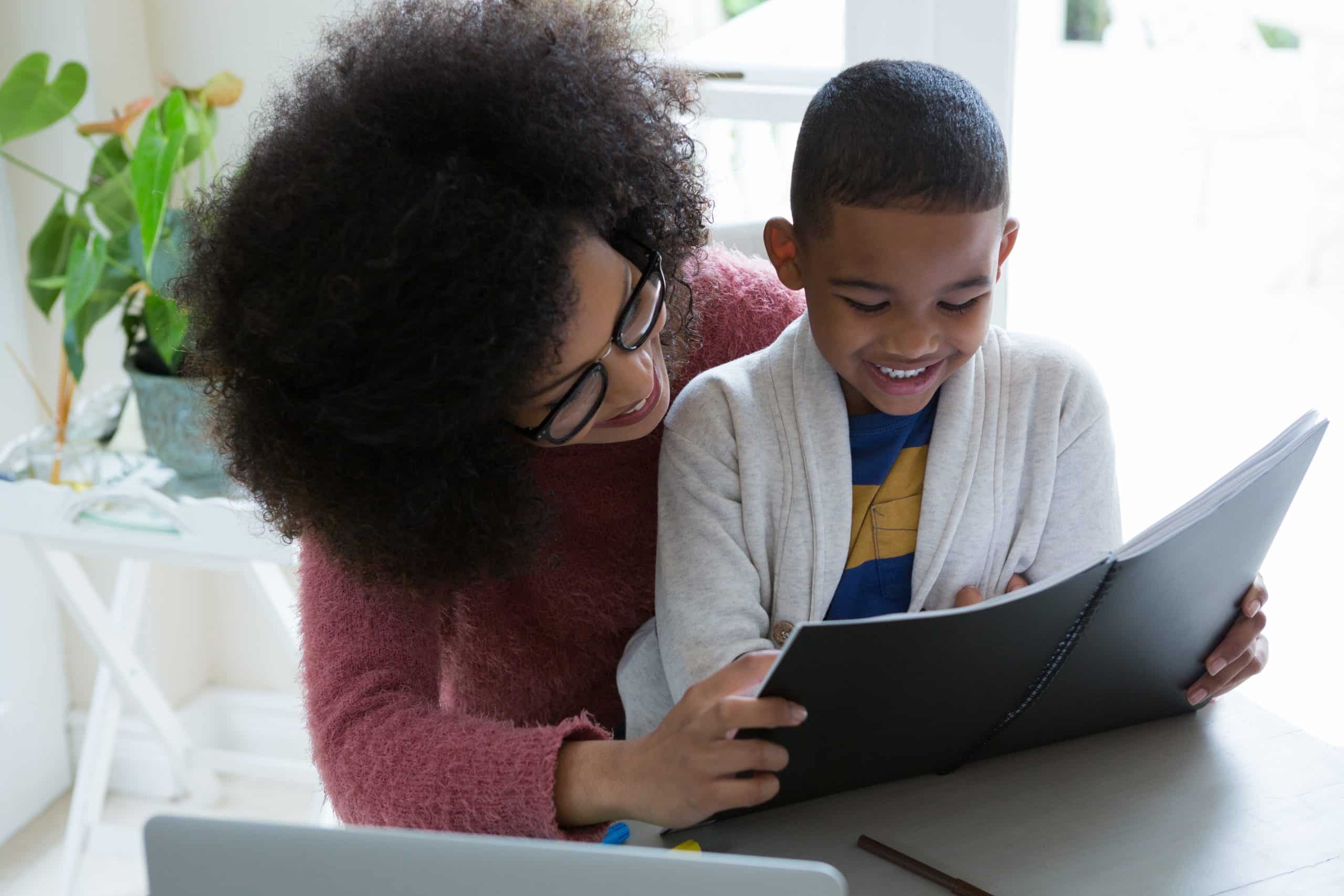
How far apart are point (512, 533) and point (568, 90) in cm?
38

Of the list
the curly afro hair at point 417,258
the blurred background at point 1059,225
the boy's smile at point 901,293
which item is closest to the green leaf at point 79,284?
the blurred background at point 1059,225

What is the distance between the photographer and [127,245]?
2.00 m

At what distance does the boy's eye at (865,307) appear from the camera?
1.08 metres

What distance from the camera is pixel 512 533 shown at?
1.10 metres

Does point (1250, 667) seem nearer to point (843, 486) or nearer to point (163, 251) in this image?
point (843, 486)

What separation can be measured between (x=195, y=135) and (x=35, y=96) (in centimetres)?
27

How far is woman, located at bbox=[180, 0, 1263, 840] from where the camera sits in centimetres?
93

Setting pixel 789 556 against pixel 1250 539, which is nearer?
pixel 1250 539

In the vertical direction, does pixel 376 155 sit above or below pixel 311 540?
above

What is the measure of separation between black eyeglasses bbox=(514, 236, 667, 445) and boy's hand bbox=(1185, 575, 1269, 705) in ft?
1.77

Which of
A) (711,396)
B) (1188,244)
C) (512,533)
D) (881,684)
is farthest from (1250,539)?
(1188,244)

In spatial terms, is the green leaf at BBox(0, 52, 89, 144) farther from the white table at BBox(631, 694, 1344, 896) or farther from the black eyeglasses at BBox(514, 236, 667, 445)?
the white table at BBox(631, 694, 1344, 896)

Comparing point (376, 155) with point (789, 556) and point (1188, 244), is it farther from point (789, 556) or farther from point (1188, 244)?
point (1188, 244)

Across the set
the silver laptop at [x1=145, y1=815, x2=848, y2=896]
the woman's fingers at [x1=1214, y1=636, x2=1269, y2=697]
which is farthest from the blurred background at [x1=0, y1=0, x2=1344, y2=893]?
the silver laptop at [x1=145, y1=815, x2=848, y2=896]
